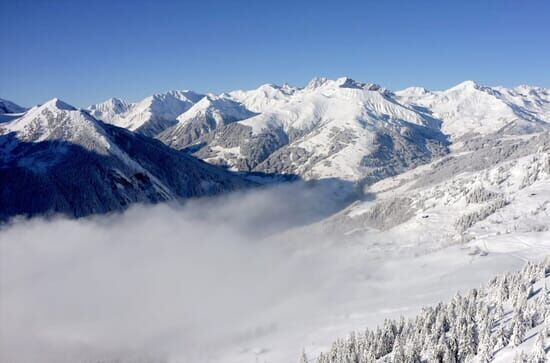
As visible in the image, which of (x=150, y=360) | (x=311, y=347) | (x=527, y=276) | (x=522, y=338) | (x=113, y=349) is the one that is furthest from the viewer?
(x=113, y=349)

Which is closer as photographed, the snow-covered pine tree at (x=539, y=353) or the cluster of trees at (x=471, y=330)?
the snow-covered pine tree at (x=539, y=353)

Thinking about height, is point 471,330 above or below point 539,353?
below

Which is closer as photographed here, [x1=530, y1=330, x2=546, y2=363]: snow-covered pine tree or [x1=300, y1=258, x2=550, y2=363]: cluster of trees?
[x1=530, y1=330, x2=546, y2=363]: snow-covered pine tree

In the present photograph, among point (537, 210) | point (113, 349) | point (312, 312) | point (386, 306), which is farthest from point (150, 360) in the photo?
point (537, 210)

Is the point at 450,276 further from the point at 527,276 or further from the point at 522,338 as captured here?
the point at 522,338

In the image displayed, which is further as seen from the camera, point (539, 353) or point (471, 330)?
point (471, 330)

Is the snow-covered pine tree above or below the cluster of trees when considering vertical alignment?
above

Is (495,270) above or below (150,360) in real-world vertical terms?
above

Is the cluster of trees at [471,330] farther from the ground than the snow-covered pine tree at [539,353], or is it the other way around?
the snow-covered pine tree at [539,353]
